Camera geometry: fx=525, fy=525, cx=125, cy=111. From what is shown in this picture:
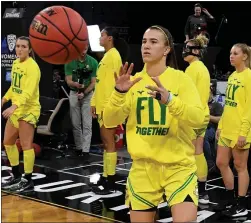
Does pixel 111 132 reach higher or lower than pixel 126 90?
lower

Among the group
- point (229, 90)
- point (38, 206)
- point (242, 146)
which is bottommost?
point (38, 206)

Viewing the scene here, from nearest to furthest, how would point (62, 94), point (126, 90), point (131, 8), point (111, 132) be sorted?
point (126, 90)
point (111, 132)
point (62, 94)
point (131, 8)

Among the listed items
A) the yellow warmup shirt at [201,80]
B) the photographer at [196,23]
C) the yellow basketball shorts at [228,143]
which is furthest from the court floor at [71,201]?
the photographer at [196,23]

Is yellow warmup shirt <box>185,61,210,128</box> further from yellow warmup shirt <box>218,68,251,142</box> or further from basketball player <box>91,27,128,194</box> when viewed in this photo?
basketball player <box>91,27,128,194</box>

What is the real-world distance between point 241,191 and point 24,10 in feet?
26.5

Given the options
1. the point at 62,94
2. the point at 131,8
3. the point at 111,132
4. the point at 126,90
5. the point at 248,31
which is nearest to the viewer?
the point at 126,90

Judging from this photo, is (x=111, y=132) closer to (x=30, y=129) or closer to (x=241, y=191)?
(x=30, y=129)

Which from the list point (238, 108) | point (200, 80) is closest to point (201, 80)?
point (200, 80)

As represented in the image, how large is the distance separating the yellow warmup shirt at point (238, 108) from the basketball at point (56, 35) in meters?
1.75

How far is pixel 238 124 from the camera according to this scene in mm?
5523

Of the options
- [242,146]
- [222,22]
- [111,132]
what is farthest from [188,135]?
[222,22]

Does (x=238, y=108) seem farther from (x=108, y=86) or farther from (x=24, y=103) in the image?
(x=24, y=103)

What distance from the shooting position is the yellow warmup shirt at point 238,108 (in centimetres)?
541

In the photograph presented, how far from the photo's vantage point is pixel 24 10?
12.1 m
